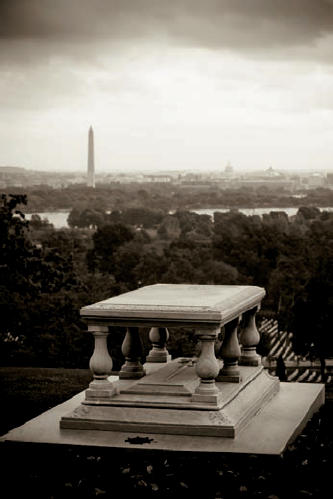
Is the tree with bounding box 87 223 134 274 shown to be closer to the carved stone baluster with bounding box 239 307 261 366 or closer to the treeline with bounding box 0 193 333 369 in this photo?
the treeline with bounding box 0 193 333 369

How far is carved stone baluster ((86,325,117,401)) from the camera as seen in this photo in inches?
337

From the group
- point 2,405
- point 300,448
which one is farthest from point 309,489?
point 2,405

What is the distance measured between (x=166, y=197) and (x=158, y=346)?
4464 inches

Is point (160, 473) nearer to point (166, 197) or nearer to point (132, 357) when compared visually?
point (132, 357)

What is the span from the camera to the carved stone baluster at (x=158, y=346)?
35.3ft

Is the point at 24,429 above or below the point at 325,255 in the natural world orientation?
above

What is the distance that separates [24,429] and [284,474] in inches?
103

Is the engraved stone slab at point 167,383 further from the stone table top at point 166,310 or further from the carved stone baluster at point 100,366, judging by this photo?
the stone table top at point 166,310

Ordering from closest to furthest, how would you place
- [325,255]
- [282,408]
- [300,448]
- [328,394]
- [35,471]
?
[35,471] < [300,448] < [282,408] < [328,394] < [325,255]

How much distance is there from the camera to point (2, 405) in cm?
1033

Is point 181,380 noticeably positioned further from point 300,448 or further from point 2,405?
point 2,405

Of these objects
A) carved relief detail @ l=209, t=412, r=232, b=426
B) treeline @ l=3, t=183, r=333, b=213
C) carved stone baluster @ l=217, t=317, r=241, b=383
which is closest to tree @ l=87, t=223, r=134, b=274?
treeline @ l=3, t=183, r=333, b=213

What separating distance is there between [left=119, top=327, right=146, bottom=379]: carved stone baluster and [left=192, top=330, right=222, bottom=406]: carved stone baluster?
1431mm

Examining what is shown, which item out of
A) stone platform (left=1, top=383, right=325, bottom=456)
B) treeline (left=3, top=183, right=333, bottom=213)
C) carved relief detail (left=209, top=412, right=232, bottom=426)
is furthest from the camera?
treeline (left=3, top=183, right=333, bottom=213)
